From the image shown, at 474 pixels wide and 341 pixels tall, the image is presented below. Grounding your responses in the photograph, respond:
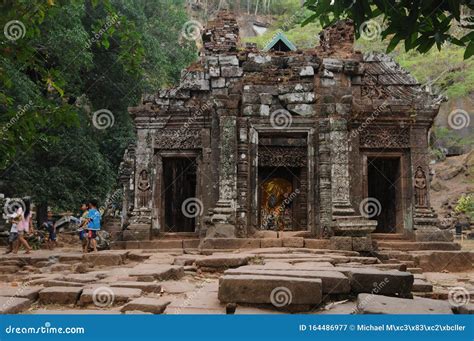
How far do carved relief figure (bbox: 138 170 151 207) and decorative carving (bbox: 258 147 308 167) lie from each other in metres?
3.09

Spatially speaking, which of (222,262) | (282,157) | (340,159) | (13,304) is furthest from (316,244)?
(13,304)

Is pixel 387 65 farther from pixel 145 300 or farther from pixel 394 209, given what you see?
pixel 145 300

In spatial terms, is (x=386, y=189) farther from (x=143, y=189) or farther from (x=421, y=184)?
(x=143, y=189)

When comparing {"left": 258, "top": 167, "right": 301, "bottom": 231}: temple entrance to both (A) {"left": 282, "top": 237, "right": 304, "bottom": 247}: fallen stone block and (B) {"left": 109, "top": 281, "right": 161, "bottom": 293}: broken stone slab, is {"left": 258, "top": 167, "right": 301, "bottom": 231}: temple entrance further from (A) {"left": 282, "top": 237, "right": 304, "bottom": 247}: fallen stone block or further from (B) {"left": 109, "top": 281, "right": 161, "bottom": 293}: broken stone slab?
(B) {"left": 109, "top": 281, "right": 161, "bottom": 293}: broken stone slab

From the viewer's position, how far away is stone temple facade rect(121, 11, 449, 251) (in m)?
11.0

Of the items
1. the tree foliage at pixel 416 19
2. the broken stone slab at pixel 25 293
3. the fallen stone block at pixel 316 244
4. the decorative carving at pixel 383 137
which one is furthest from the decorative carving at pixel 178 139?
the tree foliage at pixel 416 19

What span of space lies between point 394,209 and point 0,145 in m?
10.8

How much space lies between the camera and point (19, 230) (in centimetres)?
1125

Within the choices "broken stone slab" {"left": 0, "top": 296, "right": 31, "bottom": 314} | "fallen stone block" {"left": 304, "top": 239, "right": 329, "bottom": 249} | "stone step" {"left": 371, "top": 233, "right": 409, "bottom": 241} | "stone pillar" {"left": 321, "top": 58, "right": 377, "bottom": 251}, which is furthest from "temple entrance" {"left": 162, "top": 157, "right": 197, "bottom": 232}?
"broken stone slab" {"left": 0, "top": 296, "right": 31, "bottom": 314}

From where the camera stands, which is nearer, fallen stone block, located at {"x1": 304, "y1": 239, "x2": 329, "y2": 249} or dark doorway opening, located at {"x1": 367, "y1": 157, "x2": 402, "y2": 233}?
fallen stone block, located at {"x1": 304, "y1": 239, "x2": 329, "y2": 249}

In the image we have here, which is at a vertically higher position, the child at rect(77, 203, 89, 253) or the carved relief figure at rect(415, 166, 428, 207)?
the carved relief figure at rect(415, 166, 428, 207)

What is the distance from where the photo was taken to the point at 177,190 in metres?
14.9

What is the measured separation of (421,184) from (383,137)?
160 cm

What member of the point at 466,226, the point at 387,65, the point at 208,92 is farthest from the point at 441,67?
the point at 208,92
